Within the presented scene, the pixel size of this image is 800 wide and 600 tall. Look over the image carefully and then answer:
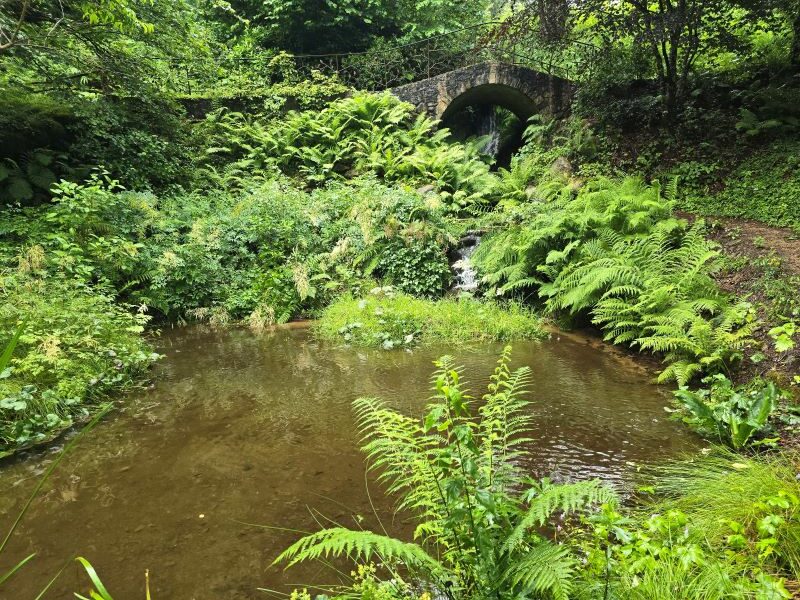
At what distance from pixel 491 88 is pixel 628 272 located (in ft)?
31.7

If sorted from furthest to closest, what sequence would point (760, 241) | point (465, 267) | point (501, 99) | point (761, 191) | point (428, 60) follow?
point (501, 99)
point (428, 60)
point (465, 267)
point (761, 191)
point (760, 241)

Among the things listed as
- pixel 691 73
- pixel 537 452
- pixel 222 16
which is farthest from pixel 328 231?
pixel 222 16

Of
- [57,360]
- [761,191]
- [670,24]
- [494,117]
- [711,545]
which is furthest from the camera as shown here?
[494,117]

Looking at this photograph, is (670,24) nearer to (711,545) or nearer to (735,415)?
(735,415)

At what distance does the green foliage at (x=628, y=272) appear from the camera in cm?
488

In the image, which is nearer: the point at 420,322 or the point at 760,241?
the point at 760,241

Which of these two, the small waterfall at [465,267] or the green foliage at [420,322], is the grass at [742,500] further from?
the small waterfall at [465,267]

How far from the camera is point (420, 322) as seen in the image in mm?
7117

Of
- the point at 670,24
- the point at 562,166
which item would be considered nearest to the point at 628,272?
the point at 562,166

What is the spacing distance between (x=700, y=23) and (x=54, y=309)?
11.7 meters

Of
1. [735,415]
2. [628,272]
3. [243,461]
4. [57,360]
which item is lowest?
[243,461]

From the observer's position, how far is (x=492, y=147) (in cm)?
1595

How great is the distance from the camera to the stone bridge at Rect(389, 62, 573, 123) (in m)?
13.3

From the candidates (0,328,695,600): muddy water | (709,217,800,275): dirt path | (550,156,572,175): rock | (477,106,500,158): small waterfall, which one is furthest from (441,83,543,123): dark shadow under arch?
(0,328,695,600): muddy water
